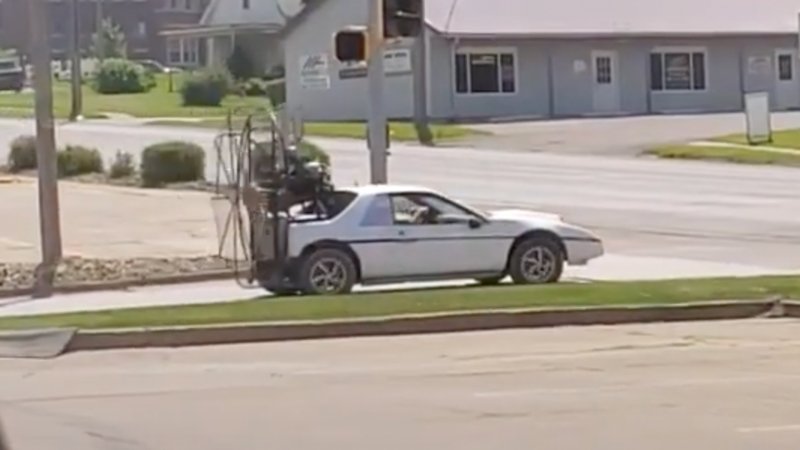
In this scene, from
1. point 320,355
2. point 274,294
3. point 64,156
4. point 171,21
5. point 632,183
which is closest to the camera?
point 320,355

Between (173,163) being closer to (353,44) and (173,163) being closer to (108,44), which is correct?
(353,44)

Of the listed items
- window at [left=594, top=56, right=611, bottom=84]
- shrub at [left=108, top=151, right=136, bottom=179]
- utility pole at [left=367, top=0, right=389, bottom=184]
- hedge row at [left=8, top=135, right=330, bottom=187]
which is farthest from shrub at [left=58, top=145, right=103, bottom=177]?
utility pole at [left=367, top=0, right=389, bottom=184]

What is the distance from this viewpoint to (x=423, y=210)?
22750mm

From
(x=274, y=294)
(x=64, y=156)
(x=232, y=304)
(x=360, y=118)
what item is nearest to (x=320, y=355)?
(x=232, y=304)

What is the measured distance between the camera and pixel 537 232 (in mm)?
22844

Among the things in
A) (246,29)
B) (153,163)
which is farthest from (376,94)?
(246,29)

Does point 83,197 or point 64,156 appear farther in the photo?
point 64,156

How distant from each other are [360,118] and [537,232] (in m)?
47.8

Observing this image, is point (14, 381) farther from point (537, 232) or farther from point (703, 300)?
point (537, 232)

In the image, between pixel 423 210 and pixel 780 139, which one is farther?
pixel 780 139

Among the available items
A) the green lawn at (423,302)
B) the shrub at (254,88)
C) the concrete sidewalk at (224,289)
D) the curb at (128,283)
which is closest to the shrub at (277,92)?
the shrub at (254,88)

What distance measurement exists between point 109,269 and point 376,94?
5511 millimetres

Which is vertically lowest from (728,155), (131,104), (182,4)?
(728,155)

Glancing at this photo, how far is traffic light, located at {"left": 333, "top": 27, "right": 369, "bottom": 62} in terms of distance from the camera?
20969 mm
